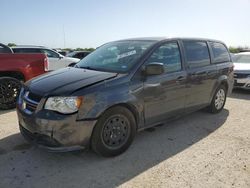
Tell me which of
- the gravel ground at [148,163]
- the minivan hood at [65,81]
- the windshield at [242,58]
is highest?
the minivan hood at [65,81]

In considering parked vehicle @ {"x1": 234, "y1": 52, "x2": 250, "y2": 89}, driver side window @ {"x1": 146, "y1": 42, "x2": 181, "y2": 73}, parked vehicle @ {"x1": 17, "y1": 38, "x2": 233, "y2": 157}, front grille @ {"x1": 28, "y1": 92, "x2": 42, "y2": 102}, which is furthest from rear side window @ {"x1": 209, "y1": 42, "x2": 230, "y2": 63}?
front grille @ {"x1": 28, "y1": 92, "x2": 42, "y2": 102}

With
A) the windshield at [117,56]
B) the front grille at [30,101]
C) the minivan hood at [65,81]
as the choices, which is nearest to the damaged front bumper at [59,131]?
the front grille at [30,101]

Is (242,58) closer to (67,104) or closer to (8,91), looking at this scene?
(8,91)

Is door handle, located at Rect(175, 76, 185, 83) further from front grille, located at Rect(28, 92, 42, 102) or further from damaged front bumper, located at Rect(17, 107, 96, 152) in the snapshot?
A: front grille, located at Rect(28, 92, 42, 102)

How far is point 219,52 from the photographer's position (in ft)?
20.0

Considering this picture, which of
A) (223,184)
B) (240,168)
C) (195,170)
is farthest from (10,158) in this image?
(240,168)

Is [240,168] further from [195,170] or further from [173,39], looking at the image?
[173,39]

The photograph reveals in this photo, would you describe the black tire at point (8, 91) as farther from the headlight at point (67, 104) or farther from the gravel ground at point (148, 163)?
the headlight at point (67, 104)

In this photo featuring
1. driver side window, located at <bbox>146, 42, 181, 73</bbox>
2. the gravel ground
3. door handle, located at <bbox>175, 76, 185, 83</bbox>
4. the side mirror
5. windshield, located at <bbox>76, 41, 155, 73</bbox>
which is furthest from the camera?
door handle, located at <bbox>175, 76, 185, 83</bbox>

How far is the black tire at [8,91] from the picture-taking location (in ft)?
20.2

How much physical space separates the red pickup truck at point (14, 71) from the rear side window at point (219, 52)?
12.8 feet

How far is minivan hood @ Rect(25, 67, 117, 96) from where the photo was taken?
3600 mm

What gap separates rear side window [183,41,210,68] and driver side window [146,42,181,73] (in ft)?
0.95

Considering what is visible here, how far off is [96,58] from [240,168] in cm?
286
